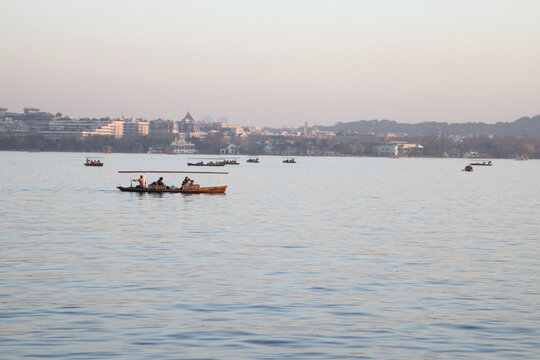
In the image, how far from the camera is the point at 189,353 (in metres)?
15.7

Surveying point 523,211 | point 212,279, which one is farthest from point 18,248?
point 523,211

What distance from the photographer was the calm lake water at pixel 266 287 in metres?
16.5

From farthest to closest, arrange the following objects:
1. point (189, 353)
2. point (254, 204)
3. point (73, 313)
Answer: point (254, 204) < point (73, 313) < point (189, 353)

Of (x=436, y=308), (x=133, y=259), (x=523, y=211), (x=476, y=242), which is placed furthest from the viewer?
(x=523, y=211)

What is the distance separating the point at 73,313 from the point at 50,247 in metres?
12.6

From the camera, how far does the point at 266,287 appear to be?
22.6 m

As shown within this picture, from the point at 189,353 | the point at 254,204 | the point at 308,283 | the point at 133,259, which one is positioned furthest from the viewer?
the point at 254,204

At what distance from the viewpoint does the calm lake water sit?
54.0 feet

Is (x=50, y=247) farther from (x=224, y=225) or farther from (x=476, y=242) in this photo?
(x=476, y=242)

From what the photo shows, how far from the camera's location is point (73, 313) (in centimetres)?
1878

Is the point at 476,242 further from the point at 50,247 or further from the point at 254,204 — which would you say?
the point at 254,204

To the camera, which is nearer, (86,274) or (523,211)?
(86,274)

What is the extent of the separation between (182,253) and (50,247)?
16.7ft

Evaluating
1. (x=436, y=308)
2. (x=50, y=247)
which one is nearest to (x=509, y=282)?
(x=436, y=308)
